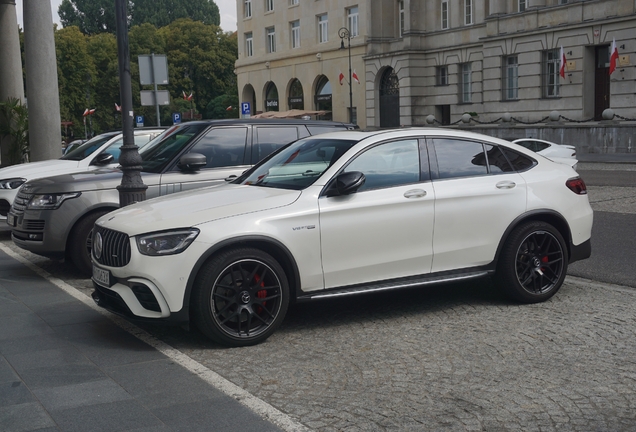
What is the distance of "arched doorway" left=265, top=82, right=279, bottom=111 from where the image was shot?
69625mm

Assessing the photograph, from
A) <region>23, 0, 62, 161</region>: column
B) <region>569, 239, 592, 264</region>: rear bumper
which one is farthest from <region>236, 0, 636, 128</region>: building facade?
<region>569, 239, 592, 264</region>: rear bumper

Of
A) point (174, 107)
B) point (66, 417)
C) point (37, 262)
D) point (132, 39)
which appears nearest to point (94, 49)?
point (132, 39)

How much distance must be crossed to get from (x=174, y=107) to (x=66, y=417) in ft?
290

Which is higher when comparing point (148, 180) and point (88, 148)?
point (88, 148)

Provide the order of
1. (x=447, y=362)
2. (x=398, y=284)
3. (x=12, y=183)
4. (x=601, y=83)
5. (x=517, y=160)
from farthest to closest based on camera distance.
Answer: (x=601, y=83)
(x=12, y=183)
(x=517, y=160)
(x=398, y=284)
(x=447, y=362)

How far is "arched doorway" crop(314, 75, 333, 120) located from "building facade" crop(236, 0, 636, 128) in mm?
92

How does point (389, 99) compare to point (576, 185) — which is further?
point (389, 99)

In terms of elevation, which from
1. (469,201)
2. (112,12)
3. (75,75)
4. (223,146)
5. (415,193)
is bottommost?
(469,201)

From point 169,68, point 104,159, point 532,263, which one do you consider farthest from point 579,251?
point 169,68

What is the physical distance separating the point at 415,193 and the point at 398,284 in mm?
795

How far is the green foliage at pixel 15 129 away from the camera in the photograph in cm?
1992

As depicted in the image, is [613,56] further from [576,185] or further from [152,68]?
[576,185]

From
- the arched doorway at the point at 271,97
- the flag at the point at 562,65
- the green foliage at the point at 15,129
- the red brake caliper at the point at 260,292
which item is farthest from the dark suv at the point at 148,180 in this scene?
the arched doorway at the point at 271,97

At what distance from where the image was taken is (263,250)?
6410 mm
